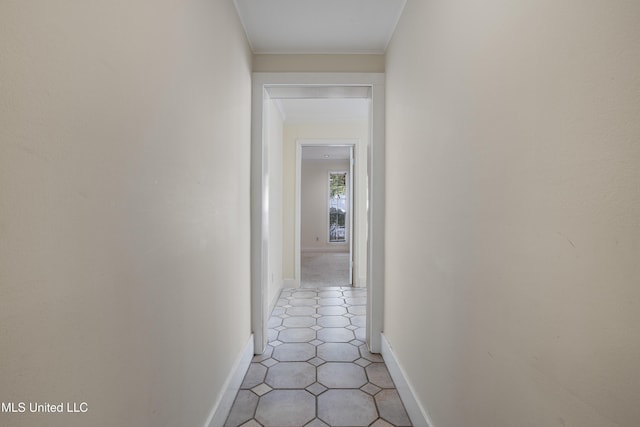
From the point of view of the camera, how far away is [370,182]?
2.72 meters

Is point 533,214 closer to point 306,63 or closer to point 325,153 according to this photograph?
point 306,63

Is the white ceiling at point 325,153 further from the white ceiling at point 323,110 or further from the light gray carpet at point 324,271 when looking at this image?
the white ceiling at point 323,110

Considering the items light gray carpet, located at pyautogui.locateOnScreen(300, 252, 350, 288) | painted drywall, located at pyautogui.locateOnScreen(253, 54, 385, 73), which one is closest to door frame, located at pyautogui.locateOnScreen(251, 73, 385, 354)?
painted drywall, located at pyautogui.locateOnScreen(253, 54, 385, 73)

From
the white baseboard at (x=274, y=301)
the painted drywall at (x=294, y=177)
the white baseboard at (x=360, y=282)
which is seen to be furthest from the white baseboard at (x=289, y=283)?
the white baseboard at (x=360, y=282)

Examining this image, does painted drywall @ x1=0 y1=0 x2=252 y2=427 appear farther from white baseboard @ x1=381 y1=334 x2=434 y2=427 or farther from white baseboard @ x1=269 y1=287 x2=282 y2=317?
white baseboard @ x1=269 y1=287 x2=282 y2=317

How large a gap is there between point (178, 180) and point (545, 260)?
1124 mm

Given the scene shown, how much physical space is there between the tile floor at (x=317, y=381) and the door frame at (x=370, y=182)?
0.84 ft

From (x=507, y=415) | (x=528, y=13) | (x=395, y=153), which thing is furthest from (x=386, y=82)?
(x=507, y=415)

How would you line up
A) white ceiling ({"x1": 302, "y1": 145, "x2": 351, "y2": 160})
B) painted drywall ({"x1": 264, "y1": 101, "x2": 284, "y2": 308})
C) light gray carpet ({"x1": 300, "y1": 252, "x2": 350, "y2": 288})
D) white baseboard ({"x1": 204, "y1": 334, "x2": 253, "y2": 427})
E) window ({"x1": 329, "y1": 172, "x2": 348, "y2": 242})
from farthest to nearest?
window ({"x1": 329, "y1": 172, "x2": 348, "y2": 242}), white ceiling ({"x1": 302, "y1": 145, "x2": 351, "y2": 160}), light gray carpet ({"x1": 300, "y1": 252, "x2": 350, "y2": 288}), painted drywall ({"x1": 264, "y1": 101, "x2": 284, "y2": 308}), white baseboard ({"x1": 204, "y1": 334, "x2": 253, "y2": 427})

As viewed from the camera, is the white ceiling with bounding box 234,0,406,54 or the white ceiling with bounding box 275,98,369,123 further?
the white ceiling with bounding box 275,98,369,123

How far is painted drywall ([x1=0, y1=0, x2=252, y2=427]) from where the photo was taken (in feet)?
1.87

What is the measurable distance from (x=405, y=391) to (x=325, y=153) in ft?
22.3

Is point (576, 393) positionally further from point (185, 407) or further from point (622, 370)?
point (185, 407)

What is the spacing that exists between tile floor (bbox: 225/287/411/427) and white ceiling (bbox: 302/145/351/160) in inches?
191
